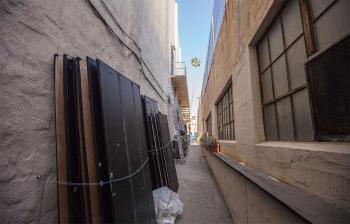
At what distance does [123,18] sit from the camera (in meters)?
2.87

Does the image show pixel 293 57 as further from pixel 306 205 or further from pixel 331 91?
pixel 306 205

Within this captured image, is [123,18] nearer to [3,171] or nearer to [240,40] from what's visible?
[240,40]

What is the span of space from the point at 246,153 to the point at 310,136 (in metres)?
1.31

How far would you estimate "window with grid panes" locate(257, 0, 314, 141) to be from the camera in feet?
5.49

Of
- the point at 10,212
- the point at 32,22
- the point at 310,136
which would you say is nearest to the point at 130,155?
the point at 10,212

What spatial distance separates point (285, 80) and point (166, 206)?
7.15 feet

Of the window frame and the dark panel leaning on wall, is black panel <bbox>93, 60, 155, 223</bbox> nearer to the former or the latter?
the dark panel leaning on wall

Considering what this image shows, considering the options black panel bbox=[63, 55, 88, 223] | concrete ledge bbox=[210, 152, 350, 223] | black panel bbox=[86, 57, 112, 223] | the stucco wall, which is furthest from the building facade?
the stucco wall

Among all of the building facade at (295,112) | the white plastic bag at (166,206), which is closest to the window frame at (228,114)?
the building facade at (295,112)

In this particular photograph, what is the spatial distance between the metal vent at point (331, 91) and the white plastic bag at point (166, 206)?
1.96m

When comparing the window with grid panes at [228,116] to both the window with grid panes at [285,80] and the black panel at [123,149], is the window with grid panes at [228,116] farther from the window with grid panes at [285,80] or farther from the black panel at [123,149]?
the black panel at [123,149]

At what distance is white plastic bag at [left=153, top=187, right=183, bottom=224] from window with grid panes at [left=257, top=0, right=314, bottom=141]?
1.62 metres

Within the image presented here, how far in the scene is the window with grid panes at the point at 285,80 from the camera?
167 cm

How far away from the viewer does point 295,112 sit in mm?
1809
